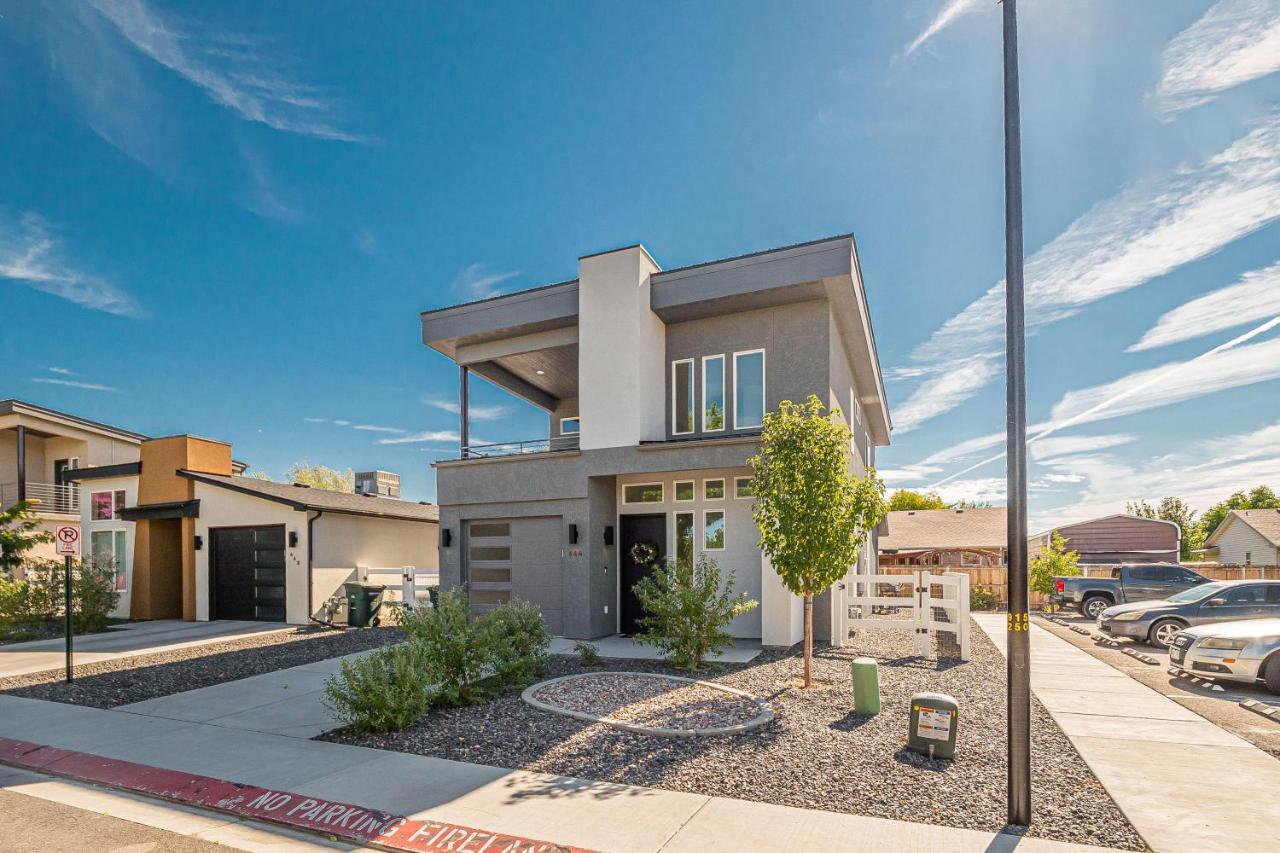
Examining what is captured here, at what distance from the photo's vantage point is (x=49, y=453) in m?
24.6

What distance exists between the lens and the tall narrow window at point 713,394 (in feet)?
42.6

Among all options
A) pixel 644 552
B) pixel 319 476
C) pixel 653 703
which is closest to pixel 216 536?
pixel 644 552

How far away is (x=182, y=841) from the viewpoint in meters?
4.45

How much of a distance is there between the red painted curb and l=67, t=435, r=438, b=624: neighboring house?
31.6ft

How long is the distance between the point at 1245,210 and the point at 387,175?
1758 centimetres

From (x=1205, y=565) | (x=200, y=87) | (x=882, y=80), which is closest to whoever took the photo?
(x=882, y=80)

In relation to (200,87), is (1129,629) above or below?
below

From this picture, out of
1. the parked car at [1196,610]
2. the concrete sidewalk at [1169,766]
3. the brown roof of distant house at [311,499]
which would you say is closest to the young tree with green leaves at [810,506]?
the concrete sidewalk at [1169,766]

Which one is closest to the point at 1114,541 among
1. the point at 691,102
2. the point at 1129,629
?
the point at 1129,629

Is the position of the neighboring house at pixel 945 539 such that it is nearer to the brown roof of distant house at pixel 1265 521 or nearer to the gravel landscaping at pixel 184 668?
the brown roof of distant house at pixel 1265 521

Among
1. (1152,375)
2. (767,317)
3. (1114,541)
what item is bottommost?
(1114,541)

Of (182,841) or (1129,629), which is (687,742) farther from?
(1129,629)

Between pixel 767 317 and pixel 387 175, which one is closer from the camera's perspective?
pixel 767 317

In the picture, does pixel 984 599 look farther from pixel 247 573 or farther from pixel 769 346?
pixel 247 573
